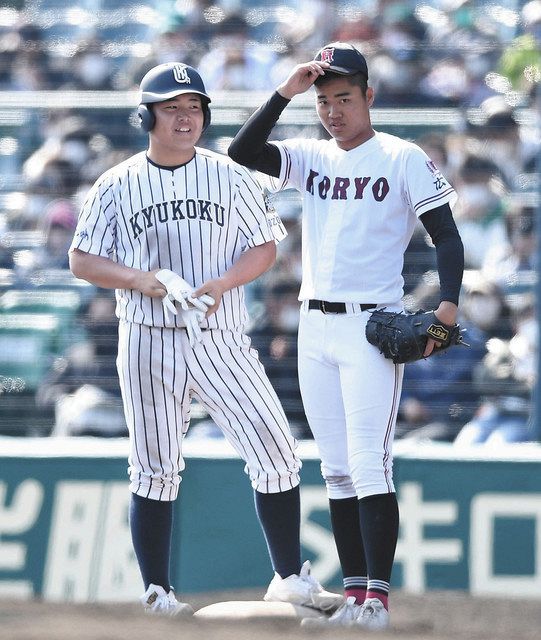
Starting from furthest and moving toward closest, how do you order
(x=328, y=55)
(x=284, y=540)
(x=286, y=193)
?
1. (x=286, y=193)
2. (x=284, y=540)
3. (x=328, y=55)

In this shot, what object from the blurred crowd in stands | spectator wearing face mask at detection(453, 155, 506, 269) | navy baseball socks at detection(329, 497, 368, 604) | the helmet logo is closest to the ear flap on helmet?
the helmet logo

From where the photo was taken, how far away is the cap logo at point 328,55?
13.1ft

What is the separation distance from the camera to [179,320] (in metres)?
4.04

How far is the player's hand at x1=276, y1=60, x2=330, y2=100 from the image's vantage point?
398cm

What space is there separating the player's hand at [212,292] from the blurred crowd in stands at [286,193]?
2005 mm

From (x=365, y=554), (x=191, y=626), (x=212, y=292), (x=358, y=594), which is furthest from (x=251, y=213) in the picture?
(x=191, y=626)

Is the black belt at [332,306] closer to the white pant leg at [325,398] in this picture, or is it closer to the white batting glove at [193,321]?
the white pant leg at [325,398]

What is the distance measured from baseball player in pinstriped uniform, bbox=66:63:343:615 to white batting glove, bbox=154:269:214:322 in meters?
0.03

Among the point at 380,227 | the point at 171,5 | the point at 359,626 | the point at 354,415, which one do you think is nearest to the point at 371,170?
the point at 380,227

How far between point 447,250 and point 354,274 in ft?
1.00

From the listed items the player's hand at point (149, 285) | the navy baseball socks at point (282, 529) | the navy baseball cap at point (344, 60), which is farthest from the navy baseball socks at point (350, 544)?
the navy baseball cap at point (344, 60)

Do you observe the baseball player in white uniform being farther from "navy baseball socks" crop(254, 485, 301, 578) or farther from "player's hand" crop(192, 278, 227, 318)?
"player's hand" crop(192, 278, 227, 318)

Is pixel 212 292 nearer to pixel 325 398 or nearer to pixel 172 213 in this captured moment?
pixel 172 213

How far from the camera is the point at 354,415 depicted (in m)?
3.93
